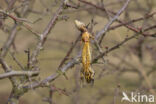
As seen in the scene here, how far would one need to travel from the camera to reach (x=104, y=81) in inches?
150

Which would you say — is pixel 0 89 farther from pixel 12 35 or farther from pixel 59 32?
pixel 12 35

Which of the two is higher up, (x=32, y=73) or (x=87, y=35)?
(x=87, y=35)

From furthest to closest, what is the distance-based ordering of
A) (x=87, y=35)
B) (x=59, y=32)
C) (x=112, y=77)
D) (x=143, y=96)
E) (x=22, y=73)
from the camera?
1. (x=59, y=32)
2. (x=112, y=77)
3. (x=143, y=96)
4. (x=22, y=73)
5. (x=87, y=35)

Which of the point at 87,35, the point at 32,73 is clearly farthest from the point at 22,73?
the point at 87,35

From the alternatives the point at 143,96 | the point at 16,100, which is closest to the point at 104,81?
the point at 143,96

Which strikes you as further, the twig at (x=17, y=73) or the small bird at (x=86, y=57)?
the twig at (x=17, y=73)

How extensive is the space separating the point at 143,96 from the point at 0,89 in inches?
106

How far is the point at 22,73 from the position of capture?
4.14ft

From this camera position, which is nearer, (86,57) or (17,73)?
(86,57)

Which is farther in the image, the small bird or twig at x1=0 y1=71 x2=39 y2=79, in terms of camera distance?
twig at x1=0 y1=71 x2=39 y2=79

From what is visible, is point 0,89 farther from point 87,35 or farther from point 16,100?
point 87,35

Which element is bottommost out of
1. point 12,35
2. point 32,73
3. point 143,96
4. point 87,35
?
point 143,96

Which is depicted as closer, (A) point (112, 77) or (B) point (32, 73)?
(B) point (32, 73)

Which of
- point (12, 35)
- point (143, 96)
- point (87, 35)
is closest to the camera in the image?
point (87, 35)
